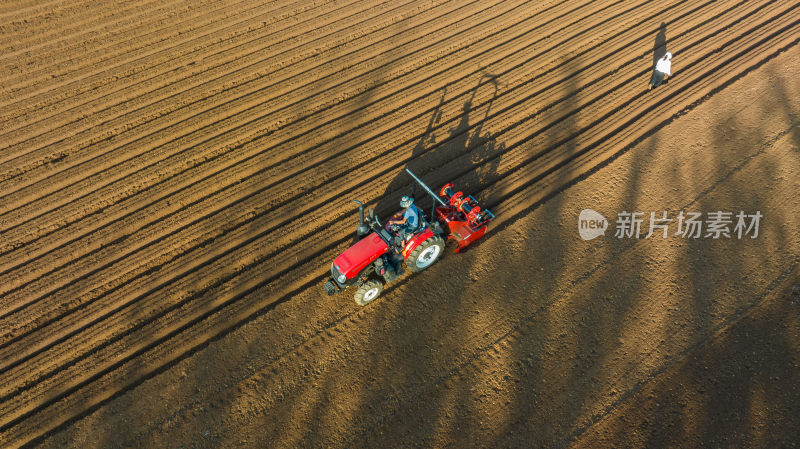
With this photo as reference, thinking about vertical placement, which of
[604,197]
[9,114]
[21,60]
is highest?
[21,60]

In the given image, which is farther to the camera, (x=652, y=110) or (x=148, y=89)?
(x=148, y=89)

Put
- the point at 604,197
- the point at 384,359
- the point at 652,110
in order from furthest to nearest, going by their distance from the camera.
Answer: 1. the point at 652,110
2. the point at 604,197
3. the point at 384,359

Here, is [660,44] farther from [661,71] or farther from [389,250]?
[389,250]

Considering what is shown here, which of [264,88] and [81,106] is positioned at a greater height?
[81,106]

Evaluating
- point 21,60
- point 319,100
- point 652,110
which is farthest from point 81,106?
point 652,110

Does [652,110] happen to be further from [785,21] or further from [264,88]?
[264,88]

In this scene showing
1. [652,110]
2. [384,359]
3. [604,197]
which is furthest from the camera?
[652,110]

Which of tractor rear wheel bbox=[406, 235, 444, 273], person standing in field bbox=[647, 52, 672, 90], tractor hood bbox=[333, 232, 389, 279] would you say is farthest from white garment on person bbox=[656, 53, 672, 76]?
tractor hood bbox=[333, 232, 389, 279]

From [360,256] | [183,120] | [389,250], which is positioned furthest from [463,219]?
[183,120]

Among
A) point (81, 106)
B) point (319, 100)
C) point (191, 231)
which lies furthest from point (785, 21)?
point (81, 106)
